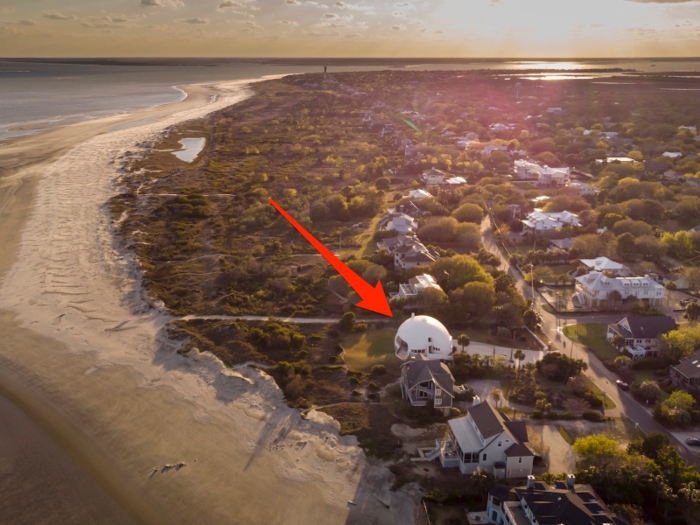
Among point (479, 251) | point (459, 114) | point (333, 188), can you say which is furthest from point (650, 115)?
point (479, 251)

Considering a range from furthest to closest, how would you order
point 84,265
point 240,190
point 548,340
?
point 240,190
point 84,265
point 548,340

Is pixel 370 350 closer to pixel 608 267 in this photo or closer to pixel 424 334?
pixel 424 334

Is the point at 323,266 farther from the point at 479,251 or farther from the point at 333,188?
the point at 333,188

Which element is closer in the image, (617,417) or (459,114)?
(617,417)

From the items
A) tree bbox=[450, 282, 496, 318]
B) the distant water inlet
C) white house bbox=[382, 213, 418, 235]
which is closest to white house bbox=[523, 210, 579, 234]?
white house bbox=[382, 213, 418, 235]

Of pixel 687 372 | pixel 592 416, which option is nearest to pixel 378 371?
pixel 592 416

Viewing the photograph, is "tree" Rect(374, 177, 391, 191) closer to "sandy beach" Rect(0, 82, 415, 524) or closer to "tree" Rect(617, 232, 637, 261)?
"tree" Rect(617, 232, 637, 261)
